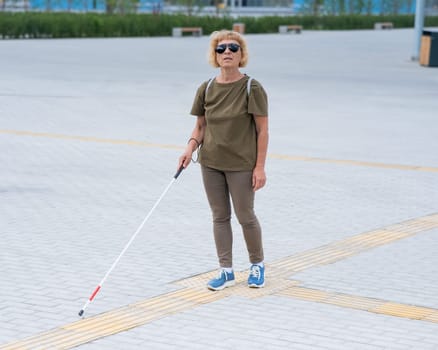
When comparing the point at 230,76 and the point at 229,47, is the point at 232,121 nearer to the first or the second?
the point at 230,76

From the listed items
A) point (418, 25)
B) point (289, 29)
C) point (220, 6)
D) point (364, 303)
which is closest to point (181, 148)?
point (364, 303)

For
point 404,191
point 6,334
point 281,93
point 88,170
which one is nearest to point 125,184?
point 88,170

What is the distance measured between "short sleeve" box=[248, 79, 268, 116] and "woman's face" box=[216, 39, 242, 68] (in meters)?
0.20

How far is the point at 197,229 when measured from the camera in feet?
29.9

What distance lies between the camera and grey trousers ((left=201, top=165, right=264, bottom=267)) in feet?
22.8

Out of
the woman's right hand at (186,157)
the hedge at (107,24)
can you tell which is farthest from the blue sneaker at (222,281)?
the hedge at (107,24)

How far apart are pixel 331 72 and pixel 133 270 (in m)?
21.9

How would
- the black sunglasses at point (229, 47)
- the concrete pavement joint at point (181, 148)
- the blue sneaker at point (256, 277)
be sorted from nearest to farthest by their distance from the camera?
1. the black sunglasses at point (229, 47)
2. the blue sneaker at point (256, 277)
3. the concrete pavement joint at point (181, 148)

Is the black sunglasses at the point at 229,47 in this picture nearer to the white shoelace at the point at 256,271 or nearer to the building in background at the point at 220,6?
the white shoelace at the point at 256,271

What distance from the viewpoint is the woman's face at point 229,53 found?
6.76 m

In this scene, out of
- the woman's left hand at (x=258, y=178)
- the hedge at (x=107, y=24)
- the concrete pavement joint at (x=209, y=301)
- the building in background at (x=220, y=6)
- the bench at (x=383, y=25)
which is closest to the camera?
the concrete pavement joint at (x=209, y=301)

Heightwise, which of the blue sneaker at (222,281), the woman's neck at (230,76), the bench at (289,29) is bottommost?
the bench at (289,29)

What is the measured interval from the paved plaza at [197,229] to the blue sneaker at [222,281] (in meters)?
0.08

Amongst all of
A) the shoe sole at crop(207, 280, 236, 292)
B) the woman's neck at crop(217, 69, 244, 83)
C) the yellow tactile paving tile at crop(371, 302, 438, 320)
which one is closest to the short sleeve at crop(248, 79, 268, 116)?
the woman's neck at crop(217, 69, 244, 83)
